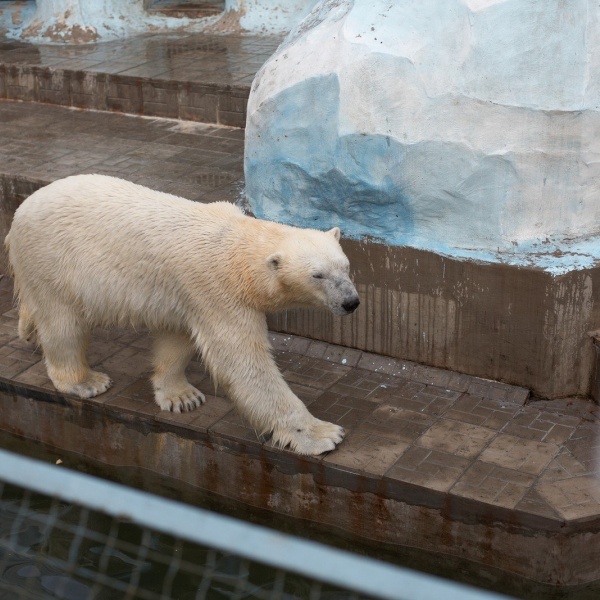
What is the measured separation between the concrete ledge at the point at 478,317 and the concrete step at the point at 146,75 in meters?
2.87

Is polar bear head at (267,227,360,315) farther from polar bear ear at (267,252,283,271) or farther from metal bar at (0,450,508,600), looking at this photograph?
metal bar at (0,450,508,600)

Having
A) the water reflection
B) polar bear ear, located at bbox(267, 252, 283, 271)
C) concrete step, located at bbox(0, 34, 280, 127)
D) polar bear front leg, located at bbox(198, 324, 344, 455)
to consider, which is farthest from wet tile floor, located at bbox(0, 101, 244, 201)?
the water reflection

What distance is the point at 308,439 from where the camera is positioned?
4.93 meters

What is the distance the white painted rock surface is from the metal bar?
135 inches

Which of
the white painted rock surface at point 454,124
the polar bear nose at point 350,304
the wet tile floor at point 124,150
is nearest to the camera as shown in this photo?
the polar bear nose at point 350,304

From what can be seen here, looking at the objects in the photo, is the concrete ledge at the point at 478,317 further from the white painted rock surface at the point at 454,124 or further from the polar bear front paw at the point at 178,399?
the polar bear front paw at the point at 178,399

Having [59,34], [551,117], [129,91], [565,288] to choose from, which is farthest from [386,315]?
[59,34]

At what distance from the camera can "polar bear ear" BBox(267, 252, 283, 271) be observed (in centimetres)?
455

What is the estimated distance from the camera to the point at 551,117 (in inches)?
201

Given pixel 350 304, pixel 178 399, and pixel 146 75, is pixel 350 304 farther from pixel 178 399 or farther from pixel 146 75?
pixel 146 75

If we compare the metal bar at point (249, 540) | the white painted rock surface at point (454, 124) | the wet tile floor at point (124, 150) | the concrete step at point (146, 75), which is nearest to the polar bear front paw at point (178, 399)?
the white painted rock surface at point (454, 124)

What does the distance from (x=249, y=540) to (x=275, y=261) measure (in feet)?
8.65

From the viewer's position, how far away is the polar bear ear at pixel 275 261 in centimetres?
455

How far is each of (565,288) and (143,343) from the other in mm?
2507
